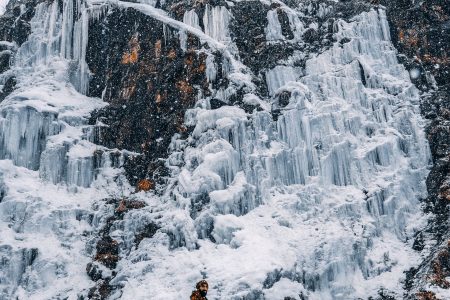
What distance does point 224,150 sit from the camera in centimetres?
2445

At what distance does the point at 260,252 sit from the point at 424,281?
21.6 feet

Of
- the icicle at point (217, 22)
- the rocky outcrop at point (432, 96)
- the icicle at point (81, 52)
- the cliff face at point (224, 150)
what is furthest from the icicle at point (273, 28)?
the icicle at point (81, 52)

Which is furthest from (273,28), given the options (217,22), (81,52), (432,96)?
(81,52)

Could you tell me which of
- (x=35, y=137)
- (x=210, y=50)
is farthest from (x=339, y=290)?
(x=35, y=137)

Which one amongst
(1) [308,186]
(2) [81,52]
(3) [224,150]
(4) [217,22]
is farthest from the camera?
(4) [217,22]

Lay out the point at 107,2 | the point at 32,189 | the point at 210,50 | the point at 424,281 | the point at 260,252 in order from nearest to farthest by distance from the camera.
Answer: the point at 424,281 → the point at 260,252 → the point at 32,189 → the point at 210,50 → the point at 107,2

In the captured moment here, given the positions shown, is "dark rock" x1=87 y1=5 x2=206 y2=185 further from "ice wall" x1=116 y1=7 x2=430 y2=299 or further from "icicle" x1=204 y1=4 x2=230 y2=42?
"icicle" x1=204 y1=4 x2=230 y2=42

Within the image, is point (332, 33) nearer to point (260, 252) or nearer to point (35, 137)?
point (260, 252)

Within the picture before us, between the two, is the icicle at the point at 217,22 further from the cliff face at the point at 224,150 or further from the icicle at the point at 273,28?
the icicle at the point at 273,28

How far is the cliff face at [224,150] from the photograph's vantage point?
2147 cm

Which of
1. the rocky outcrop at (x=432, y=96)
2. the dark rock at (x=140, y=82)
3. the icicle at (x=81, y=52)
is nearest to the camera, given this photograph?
the rocky outcrop at (x=432, y=96)

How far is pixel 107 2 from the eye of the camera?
101ft

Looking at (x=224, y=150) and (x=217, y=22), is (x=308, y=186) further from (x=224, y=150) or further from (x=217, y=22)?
(x=217, y=22)

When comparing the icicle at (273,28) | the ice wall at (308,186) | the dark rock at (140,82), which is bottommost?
the ice wall at (308,186)
